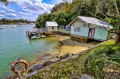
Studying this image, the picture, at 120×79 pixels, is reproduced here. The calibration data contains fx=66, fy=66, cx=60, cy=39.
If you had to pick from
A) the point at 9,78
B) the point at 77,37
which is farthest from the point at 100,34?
the point at 9,78

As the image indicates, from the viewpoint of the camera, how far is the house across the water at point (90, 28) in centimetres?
1008

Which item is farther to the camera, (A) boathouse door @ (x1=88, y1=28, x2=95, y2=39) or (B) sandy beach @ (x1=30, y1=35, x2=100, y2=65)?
(A) boathouse door @ (x1=88, y1=28, x2=95, y2=39)

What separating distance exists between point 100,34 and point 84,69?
386 inches

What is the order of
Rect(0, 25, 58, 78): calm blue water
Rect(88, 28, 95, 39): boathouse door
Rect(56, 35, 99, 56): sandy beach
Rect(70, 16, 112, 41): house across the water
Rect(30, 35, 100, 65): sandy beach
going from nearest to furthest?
Rect(0, 25, 58, 78): calm blue water, Rect(30, 35, 100, 65): sandy beach, Rect(56, 35, 99, 56): sandy beach, Rect(70, 16, 112, 41): house across the water, Rect(88, 28, 95, 39): boathouse door

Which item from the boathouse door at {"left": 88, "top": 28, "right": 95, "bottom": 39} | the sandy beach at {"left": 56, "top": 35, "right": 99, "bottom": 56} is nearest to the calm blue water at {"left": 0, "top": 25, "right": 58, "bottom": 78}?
the sandy beach at {"left": 56, "top": 35, "right": 99, "bottom": 56}

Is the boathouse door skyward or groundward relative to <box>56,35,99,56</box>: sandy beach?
skyward

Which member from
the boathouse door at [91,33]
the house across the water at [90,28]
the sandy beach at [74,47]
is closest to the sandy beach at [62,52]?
the sandy beach at [74,47]

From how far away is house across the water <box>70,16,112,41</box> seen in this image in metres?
10.1

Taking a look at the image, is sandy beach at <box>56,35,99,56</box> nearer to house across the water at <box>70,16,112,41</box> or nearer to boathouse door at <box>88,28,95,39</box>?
boathouse door at <box>88,28,95,39</box>

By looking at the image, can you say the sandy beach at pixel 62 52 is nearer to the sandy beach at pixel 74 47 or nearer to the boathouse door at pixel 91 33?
the sandy beach at pixel 74 47

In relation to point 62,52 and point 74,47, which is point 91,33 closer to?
point 74,47

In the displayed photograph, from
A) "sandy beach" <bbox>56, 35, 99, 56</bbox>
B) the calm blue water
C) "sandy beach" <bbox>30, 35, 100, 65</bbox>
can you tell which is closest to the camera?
the calm blue water

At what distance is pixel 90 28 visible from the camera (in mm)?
11398

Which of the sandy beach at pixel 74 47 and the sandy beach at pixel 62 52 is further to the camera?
the sandy beach at pixel 74 47
